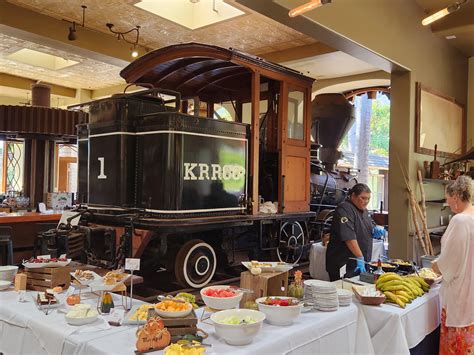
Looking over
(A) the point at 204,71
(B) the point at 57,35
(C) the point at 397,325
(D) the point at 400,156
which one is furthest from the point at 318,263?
(B) the point at 57,35

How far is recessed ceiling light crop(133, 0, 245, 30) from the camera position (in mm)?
7212

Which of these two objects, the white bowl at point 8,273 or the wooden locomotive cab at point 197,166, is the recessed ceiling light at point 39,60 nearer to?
the wooden locomotive cab at point 197,166

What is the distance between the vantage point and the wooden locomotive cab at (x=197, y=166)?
4434mm

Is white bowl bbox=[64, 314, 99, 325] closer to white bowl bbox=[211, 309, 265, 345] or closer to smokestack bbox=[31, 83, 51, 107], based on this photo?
white bowl bbox=[211, 309, 265, 345]

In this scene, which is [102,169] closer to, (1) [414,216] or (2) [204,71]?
(2) [204,71]

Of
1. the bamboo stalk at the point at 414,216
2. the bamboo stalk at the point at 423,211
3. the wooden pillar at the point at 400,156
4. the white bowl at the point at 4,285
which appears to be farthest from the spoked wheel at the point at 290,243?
the white bowl at the point at 4,285

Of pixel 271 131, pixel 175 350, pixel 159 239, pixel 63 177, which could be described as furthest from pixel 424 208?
pixel 63 177

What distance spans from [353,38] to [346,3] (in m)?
0.35

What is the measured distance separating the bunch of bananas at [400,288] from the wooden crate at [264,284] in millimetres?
752

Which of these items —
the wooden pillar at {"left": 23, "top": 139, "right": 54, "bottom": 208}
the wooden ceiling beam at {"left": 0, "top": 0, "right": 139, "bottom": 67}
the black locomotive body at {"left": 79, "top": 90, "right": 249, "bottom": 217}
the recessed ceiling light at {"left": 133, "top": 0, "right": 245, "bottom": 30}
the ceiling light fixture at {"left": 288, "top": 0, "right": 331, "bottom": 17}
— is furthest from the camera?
the wooden pillar at {"left": 23, "top": 139, "right": 54, "bottom": 208}

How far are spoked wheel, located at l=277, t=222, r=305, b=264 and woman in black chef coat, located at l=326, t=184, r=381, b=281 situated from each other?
1553 mm

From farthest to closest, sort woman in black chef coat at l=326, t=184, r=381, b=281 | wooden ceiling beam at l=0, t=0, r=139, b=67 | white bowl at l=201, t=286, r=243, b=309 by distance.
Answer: wooden ceiling beam at l=0, t=0, r=139, b=67, woman in black chef coat at l=326, t=184, r=381, b=281, white bowl at l=201, t=286, r=243, b=309

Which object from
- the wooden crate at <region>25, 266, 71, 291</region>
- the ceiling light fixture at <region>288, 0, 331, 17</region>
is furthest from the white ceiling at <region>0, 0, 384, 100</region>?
the wooden crate at <region>25, 266, 71, 291</region>

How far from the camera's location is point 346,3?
4.35m
